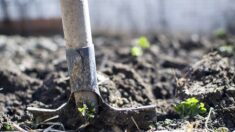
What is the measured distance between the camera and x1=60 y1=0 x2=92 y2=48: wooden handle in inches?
85.2

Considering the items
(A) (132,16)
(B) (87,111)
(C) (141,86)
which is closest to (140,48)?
(C) (141,86)

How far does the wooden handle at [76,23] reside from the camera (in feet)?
7.10

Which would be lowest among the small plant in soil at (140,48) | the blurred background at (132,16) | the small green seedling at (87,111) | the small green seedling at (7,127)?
the small green seedling at (7,127)

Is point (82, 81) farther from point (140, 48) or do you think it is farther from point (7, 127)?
point (140, 48)

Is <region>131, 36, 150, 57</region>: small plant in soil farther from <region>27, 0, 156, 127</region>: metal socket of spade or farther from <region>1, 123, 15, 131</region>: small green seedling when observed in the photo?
<region>1, 123, 15, 131</region>: small green seedling

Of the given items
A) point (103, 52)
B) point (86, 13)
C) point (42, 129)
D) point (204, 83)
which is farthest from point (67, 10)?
point (103, 52)

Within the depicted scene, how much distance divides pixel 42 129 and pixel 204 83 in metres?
0.94

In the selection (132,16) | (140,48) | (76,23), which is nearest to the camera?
(76,23)

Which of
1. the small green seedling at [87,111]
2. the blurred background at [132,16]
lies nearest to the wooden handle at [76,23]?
the small green seedling at [87,111]

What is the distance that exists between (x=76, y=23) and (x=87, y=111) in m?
0.45

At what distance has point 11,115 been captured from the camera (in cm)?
250

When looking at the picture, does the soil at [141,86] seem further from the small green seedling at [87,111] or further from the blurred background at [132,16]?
the blurred background at [132,16]

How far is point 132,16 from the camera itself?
5.34 m

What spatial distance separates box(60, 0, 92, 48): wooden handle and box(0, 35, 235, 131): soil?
13.6 inches
